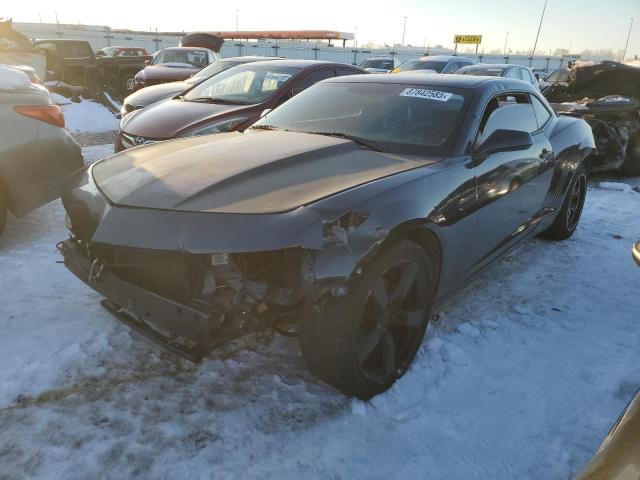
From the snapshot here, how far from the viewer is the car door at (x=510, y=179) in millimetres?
3074

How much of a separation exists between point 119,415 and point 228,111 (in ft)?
13.1

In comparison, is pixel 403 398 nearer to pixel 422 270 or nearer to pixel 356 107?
pixel 422 270

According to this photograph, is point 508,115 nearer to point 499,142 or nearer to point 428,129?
point 499,142

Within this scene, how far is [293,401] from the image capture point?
2.46 meters

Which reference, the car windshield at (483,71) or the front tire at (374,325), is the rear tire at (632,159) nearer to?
the car windshield at (483,71)

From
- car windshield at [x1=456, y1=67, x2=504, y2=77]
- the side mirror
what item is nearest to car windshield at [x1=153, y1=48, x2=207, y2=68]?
car windshield at [x1=456, y1=67, x2=504, y2=77]

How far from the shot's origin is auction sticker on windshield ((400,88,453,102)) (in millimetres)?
3287

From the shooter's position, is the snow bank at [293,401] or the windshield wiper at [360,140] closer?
the snow bank at [293,401]

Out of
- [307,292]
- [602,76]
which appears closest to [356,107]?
[307,292]

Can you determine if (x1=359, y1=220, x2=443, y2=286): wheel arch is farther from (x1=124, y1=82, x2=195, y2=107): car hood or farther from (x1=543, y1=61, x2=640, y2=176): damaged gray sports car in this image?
(x1=124, y1=82, x2=195, y2=107): car hood

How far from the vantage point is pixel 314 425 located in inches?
91.0

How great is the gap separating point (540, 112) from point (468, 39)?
47913 mm

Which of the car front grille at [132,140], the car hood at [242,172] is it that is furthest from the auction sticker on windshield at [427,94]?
the car front grille at [132,140]

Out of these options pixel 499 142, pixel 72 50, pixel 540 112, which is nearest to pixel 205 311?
pixel 499 142
